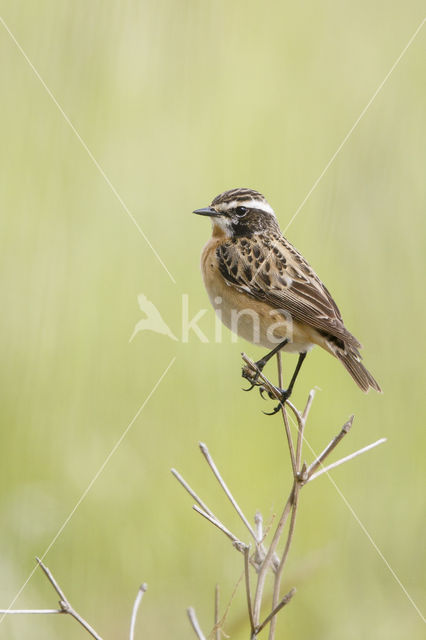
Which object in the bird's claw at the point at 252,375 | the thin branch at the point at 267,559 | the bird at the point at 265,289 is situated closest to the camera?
the thin branch at the point at 267,559

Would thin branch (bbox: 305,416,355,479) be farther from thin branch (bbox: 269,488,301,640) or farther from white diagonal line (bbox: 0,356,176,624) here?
white diagonal line (bbox: 0,356,176,624)

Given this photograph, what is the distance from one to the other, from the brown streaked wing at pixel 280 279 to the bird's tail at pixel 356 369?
0.06 metres

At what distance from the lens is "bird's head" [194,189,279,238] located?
3645mm

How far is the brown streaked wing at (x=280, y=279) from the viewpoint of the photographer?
11.0 ft

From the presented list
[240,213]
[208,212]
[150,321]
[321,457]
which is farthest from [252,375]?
[150,321]

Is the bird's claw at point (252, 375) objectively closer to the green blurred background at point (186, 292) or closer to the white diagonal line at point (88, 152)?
the green blurred background at point (186, 292)

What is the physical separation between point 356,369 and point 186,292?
6.17 feet

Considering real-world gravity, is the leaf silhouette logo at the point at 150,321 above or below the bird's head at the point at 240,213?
below

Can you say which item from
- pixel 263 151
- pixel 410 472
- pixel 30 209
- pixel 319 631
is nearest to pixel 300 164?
pixel 263 151

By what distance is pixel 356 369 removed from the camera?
3.17 m

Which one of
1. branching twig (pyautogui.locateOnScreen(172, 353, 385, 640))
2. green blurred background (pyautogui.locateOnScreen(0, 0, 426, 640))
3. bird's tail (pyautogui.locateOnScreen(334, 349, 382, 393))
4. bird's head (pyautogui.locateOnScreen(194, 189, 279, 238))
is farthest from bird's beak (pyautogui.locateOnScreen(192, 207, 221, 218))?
branching twig (pyautogui.locateOnScreen(172, 353, 385, 640))

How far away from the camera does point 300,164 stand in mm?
5043

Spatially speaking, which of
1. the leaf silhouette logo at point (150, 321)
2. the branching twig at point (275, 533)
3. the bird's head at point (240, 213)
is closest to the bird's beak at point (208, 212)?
the bird's head at point (240, 213)

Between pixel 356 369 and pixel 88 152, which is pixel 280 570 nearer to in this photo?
pixel 356 369
